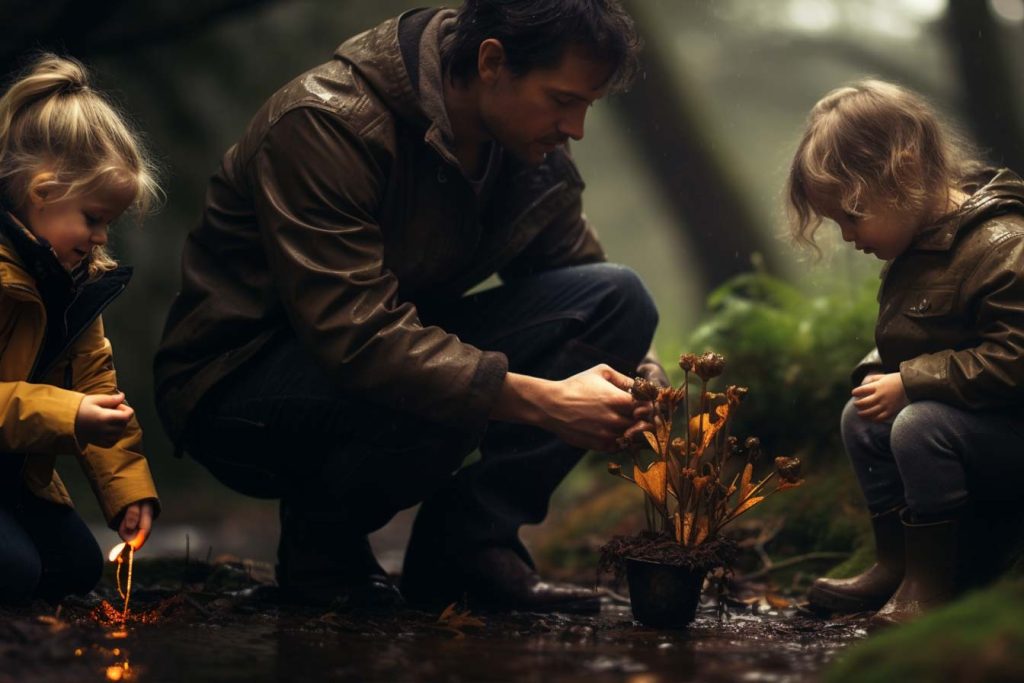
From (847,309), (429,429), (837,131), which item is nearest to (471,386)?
(429,429)

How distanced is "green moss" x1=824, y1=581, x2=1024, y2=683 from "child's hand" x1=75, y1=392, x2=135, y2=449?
1.83m

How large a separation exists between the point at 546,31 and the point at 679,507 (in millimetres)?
1319

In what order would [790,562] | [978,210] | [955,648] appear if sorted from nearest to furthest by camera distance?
[955,648], [978,210], [790,562]

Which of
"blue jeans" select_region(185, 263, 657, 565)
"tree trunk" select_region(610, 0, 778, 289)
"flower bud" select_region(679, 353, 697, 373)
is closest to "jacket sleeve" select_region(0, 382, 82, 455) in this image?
"blue jeans" select_region(185, 263, 657, 565)

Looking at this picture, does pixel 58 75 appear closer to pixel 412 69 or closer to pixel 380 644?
pixel 412 69

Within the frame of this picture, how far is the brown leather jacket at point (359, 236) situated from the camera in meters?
3.15

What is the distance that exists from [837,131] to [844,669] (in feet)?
5.91

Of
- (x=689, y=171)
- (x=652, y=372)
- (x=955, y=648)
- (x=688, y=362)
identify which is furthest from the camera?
(x=689, y=171)

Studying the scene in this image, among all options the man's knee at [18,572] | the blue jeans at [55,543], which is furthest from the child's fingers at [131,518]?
the man's knee at [18,572]

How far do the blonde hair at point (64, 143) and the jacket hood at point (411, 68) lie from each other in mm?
678

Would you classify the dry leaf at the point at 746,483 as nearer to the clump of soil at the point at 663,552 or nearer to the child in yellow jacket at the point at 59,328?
the clump of soil at the point at 663,552

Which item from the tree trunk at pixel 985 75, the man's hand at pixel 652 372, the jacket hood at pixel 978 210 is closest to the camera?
the jacket hood at pixel 978 210

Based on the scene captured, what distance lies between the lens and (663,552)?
3123 millimetres

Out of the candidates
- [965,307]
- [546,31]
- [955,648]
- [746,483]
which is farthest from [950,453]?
[546,31]
